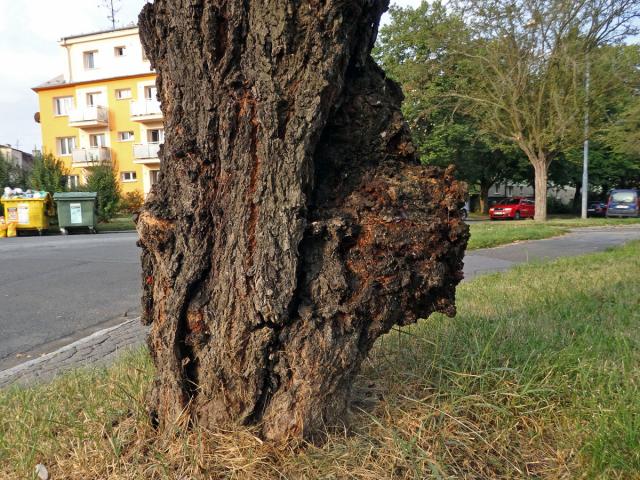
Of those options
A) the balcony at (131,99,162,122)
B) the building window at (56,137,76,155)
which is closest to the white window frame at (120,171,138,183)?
the balcony at (131,99,162,122)

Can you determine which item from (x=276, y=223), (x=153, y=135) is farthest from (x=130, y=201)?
(x=276, y=223)

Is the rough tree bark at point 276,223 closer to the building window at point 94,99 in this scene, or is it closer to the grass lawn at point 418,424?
the grass lawn at point 418,424

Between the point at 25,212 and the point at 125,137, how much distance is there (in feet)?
56.4

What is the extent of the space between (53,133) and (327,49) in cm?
4170

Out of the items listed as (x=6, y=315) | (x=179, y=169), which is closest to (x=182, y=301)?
(x=179, y=169)

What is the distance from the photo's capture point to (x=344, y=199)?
1968 millimetres

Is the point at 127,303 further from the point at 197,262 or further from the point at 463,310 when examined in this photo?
the point at 197,262

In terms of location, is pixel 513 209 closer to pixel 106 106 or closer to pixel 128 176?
pixel 128 176

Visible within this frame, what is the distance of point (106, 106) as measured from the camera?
3578cm

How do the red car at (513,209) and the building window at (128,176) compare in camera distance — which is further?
the building window at (128,176)


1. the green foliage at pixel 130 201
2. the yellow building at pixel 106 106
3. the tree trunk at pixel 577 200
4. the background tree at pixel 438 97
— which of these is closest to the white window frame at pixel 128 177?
the yellow building at pixel 106 106

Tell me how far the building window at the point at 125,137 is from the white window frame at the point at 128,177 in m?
2.32

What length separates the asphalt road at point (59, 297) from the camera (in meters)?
5.02

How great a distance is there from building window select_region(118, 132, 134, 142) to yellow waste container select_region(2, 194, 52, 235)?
16427mm
